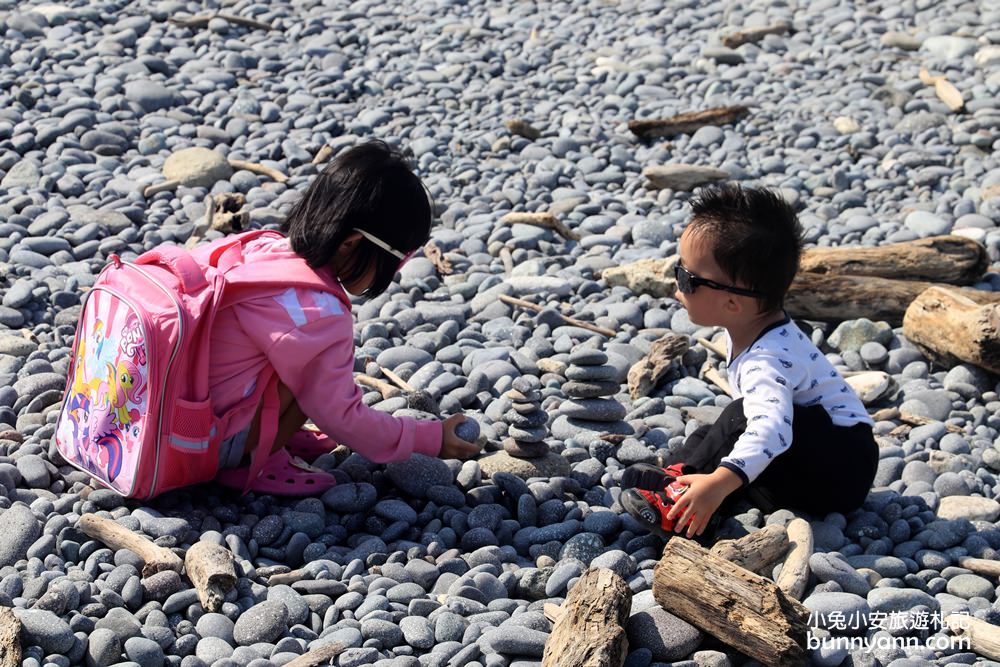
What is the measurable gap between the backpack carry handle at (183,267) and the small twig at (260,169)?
3450 millimetres

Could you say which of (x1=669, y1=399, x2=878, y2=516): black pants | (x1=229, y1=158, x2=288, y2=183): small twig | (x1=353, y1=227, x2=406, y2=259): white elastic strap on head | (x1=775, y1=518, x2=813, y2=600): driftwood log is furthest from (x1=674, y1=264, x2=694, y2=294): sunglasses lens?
(x1=229, y1=158, x2=288, y2=183): small twig

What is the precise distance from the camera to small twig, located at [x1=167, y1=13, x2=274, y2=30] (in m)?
9.75

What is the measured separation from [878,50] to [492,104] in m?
3.39

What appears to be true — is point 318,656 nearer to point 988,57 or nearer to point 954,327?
point 954,327

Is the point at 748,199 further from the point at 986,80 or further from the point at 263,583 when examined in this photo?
the point at 986,80

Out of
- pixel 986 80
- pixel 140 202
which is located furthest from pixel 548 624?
pixel 986 80

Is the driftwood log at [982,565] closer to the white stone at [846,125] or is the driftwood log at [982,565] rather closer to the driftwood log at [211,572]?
the driftwood log at [211,572]

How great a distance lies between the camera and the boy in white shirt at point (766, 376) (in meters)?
3.96

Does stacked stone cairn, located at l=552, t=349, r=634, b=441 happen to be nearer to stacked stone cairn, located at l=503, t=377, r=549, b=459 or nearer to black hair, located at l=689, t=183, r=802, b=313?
stacked stone cairn, located at l=503, t=377, r=549, b=459

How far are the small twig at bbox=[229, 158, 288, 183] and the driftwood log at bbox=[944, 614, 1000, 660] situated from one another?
17.0 feet

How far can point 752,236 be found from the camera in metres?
4.00

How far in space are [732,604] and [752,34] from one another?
25.6 feet

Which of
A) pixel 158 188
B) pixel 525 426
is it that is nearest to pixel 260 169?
pixel 158 188

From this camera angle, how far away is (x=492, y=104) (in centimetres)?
882
